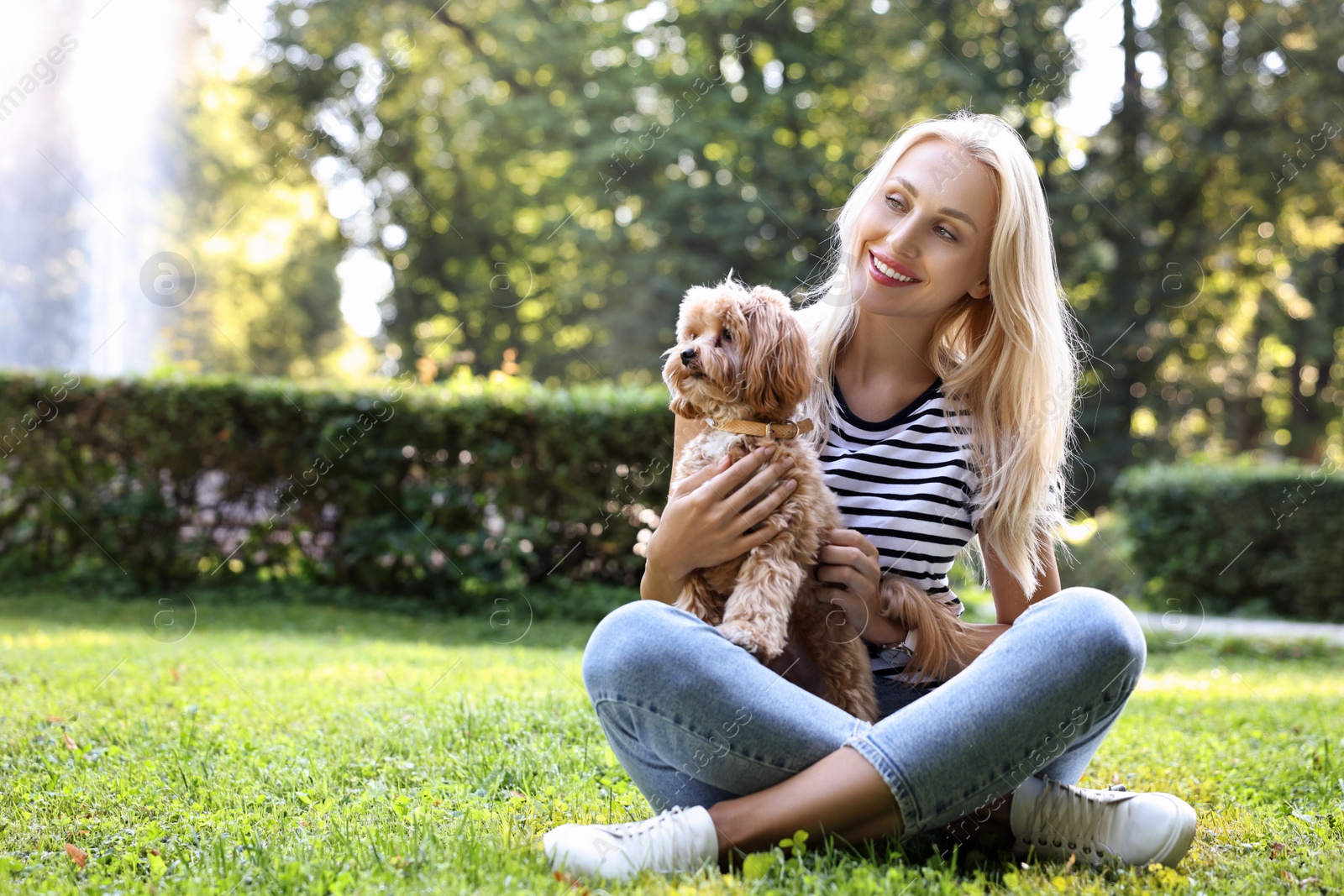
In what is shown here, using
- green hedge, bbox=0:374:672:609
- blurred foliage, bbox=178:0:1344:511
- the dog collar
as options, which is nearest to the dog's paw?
the dog collar

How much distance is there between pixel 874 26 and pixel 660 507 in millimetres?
14131

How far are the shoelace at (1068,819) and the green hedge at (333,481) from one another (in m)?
A: 5.76

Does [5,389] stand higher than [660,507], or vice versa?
[5,389]

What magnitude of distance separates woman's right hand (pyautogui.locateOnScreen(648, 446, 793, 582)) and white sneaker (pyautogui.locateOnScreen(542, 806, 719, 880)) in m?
0.62

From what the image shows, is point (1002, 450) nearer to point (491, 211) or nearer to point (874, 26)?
point (874, 26)

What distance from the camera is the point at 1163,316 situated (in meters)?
19.5

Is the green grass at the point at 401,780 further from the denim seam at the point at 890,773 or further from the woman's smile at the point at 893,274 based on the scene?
the woman's smile at the point at 893,274

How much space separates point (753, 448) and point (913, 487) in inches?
17.0

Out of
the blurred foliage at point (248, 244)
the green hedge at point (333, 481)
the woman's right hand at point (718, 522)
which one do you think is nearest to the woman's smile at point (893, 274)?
the woman's right hand at point (718, 522)

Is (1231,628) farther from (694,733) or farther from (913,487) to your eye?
(694,733)

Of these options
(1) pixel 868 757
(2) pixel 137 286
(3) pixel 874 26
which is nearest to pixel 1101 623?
(1) pixel 868 757

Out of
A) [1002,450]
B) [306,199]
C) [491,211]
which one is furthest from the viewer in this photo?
[306,199]

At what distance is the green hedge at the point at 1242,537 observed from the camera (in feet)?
35.3

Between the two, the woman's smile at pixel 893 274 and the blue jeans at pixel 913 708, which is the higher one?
the woman's smile at pixel 893 274
